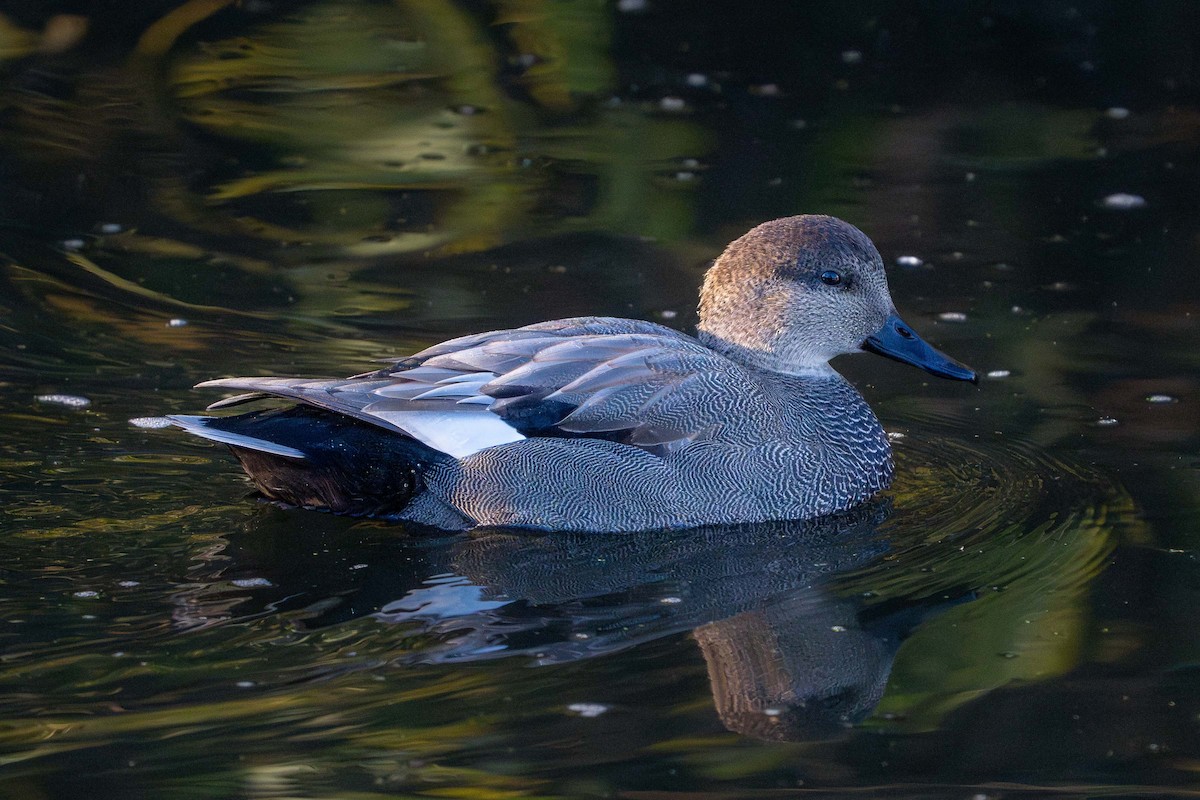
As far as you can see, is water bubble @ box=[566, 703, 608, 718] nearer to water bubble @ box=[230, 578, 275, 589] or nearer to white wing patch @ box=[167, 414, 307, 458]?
water bubble @ box=[230, 578, 275, 589]

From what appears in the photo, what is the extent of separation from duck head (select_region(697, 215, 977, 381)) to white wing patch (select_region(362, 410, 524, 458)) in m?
1.08

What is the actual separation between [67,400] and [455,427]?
6.14ft

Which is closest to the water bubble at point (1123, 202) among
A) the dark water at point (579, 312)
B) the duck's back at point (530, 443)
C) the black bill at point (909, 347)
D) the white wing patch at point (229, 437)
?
the dark water at point (579, 312)

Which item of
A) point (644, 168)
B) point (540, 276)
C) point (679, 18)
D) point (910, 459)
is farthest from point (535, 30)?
point (910, 459)

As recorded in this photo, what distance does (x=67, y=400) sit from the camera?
20.2ft

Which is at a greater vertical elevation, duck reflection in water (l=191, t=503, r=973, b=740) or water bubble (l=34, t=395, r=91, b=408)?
water bubble (l=34, t=395, r=91, b=408)

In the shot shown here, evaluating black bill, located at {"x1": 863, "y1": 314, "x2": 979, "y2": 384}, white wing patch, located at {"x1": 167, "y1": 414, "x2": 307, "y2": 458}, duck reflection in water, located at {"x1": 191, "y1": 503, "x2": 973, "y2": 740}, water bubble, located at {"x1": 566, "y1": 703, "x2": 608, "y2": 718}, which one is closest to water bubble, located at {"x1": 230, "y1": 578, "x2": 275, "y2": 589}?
duck reflection in water, located at {"x1": 191, "y1": 503, "x2": 973, "y2": 740}

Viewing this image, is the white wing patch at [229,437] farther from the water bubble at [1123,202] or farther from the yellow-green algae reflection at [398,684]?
the water bubble at [1123,202]

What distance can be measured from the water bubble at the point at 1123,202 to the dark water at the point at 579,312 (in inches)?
1.4

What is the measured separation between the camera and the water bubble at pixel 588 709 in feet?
12.8

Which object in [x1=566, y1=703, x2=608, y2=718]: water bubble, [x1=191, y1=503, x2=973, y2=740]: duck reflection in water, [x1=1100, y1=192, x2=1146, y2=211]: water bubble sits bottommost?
[x1=191, y1=503, x2=973, y2=740]: duck reflection in water

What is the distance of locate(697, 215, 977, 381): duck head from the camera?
574 cm

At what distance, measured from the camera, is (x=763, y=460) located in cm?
541

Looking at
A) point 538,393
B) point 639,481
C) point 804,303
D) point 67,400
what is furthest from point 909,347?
point 67,400
